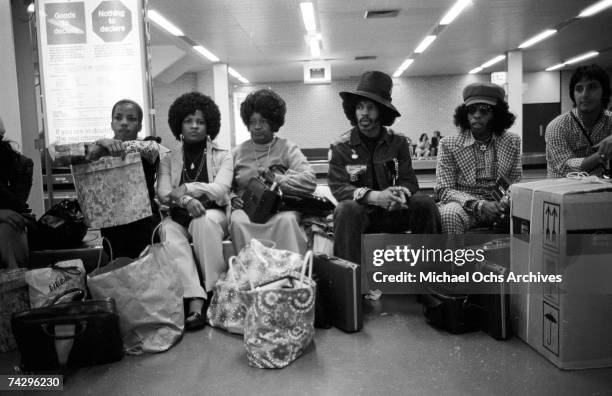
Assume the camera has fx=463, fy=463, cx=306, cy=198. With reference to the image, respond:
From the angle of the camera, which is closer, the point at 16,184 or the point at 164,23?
the point at 16,184

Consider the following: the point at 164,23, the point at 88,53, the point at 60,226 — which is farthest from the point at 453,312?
the point at 164,23

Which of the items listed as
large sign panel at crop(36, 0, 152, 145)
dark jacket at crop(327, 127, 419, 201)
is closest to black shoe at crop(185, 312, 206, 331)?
dark jacket at crop(327, 127, 419, 201)

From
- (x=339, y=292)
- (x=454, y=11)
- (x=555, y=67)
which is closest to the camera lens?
(x=339, y=292)

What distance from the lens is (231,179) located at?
2.98 metres

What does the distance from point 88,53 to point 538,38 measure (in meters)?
9.87

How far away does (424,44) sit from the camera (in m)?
10.5

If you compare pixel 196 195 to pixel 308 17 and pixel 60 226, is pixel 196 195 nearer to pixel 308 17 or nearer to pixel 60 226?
pixel 60 226

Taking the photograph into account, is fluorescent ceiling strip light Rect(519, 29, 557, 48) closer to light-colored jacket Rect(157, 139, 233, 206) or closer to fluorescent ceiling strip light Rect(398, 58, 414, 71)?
fluorescent ceiling strip light Rect(398, 58, 414, 71)

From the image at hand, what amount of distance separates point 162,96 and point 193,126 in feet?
39.6

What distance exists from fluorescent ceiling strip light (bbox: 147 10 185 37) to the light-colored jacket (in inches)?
205

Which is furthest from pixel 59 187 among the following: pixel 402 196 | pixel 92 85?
pixel 402 196

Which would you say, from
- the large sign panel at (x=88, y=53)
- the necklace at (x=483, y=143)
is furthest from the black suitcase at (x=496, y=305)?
the large sign panel at (x=88, y=53)

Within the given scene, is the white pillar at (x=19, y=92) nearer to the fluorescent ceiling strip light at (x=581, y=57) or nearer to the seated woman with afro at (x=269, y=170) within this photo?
the seated woman with afro at (x=269, y=170)

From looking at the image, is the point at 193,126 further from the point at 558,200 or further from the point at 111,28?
the point at 558,200
